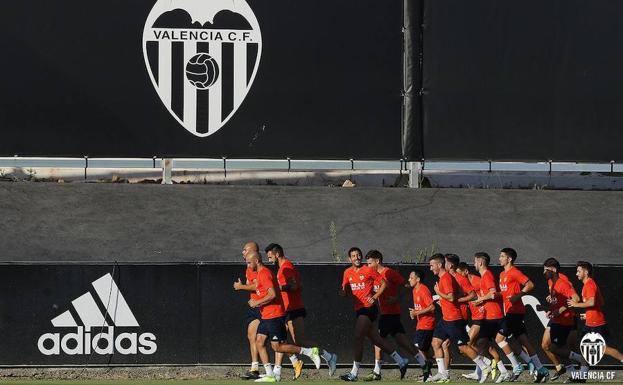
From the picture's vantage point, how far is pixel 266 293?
57.6 ft

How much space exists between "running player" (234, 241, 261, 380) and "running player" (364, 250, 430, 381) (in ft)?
5.96

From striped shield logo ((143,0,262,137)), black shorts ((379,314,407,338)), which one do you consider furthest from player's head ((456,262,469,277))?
striped shield logo ((143,0,262,137))

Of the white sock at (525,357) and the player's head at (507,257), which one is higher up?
the player's head at (507,257)

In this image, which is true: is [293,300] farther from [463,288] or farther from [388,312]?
[463,288]

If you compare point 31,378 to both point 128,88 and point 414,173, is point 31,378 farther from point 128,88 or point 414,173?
point 414,173

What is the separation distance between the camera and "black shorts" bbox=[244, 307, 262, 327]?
19078mm

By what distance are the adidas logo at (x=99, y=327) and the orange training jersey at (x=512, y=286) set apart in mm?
5509

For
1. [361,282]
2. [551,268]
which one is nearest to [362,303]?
[361,282]

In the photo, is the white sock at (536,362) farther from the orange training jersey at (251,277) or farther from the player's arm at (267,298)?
the orange training jersey at (251,277)

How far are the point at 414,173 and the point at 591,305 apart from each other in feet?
20.1

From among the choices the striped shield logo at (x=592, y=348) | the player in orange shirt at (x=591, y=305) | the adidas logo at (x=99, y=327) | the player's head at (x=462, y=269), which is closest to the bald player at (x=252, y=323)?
the adidas logo at (x=99, y=327)

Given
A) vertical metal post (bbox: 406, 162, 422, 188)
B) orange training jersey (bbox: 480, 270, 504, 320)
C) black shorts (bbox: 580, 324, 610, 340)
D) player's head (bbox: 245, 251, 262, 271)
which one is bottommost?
black shorts (bbox: 580, 324, 610, 340)

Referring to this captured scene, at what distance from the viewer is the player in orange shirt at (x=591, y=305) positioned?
1855 cm

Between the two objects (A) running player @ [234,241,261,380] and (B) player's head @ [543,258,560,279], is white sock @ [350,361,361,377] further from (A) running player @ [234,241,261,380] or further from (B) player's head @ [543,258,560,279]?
(B) player's head @ [543,258,560,279]
